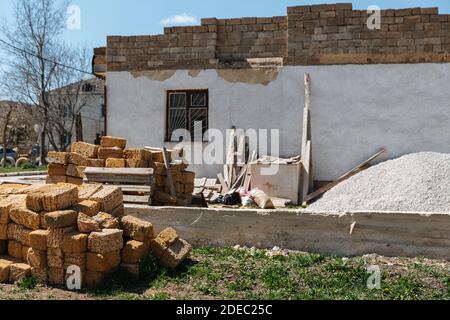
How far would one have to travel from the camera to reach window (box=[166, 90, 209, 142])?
15.0 meters

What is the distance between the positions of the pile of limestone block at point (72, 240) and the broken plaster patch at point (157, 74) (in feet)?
28.0

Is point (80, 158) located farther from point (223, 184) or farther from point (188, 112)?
point (188, 112)

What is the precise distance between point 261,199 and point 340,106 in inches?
155

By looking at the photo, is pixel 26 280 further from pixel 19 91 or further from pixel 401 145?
pixel 19 91

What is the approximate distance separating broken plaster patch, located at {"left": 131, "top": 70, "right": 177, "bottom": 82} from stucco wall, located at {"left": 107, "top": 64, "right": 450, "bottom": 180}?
0.11 feet

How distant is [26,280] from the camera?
6195 mm

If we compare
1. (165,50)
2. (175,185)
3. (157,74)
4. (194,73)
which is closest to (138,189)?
(175,185)

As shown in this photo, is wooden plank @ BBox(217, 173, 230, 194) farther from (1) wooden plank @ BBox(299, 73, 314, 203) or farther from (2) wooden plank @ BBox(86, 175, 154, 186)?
(2) wooden plank @ BBox(86, 175, 154, 186)

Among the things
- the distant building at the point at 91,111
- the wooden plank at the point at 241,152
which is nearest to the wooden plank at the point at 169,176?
the wooden plank at the point at 241,152

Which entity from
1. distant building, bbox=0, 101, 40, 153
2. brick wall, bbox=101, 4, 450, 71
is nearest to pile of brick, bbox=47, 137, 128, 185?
brick wall, bbox=101, 4, 450, 71

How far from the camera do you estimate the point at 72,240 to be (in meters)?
6.00

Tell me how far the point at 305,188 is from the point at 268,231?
17.0ft

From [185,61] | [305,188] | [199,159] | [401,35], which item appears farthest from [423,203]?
[185,61]

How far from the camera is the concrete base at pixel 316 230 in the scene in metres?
6.97
